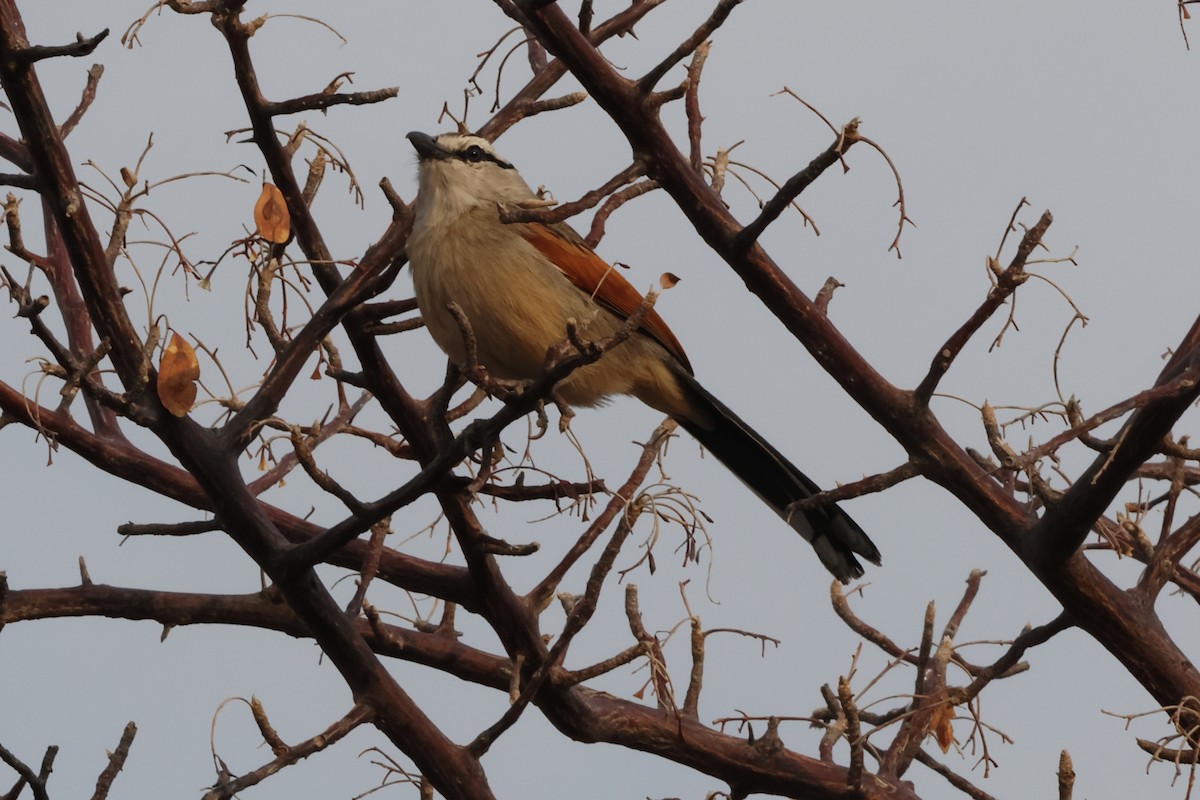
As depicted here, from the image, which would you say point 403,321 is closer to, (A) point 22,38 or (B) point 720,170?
(B) point 720,170

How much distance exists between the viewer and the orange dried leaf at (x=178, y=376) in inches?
132

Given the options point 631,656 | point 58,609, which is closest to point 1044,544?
point 631,656

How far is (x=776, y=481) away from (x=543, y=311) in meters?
1.25

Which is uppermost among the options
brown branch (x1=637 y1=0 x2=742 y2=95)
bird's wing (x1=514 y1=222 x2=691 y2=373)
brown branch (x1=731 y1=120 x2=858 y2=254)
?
bird's wing (x1=514 y1=222 x2=691 y2=373)

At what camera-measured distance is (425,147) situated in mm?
5133

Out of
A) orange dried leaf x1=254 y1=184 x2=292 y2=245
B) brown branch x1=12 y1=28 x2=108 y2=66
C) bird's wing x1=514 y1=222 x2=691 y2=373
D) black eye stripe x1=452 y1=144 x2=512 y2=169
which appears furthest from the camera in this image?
black eye stripe x1=452 y1=144 x2=512 y2=169

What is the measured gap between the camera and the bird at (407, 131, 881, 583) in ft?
14.5

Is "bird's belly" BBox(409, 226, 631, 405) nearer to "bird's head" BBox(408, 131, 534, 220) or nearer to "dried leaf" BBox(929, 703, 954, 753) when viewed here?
"bird's head" BBox(408, 131, 534, 220)

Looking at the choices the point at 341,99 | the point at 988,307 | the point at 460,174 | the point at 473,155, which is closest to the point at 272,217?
the point at 341,99

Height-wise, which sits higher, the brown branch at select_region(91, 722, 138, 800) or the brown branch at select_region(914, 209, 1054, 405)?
the brown branch at select_region(914, 209, 1054, 405)

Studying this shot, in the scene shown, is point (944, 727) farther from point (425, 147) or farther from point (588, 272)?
point (425, 147)

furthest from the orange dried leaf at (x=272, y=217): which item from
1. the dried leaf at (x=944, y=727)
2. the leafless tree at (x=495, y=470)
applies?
the dried leaf at (x=944, y=727)

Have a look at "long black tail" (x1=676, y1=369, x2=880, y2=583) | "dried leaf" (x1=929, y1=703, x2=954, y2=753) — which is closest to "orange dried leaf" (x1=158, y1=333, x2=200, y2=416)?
"long black tail" (x1=676, y1=369, x2=880, y2=583)

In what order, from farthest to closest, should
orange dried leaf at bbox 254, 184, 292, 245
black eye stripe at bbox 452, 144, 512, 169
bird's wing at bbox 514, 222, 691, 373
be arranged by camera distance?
black eye stripe at bbox 452, 144, 512, 169 < bird's wing at bbox 514, 222, 691, 373 < orange dried leaf at bbox 254, 184, 292, 245
